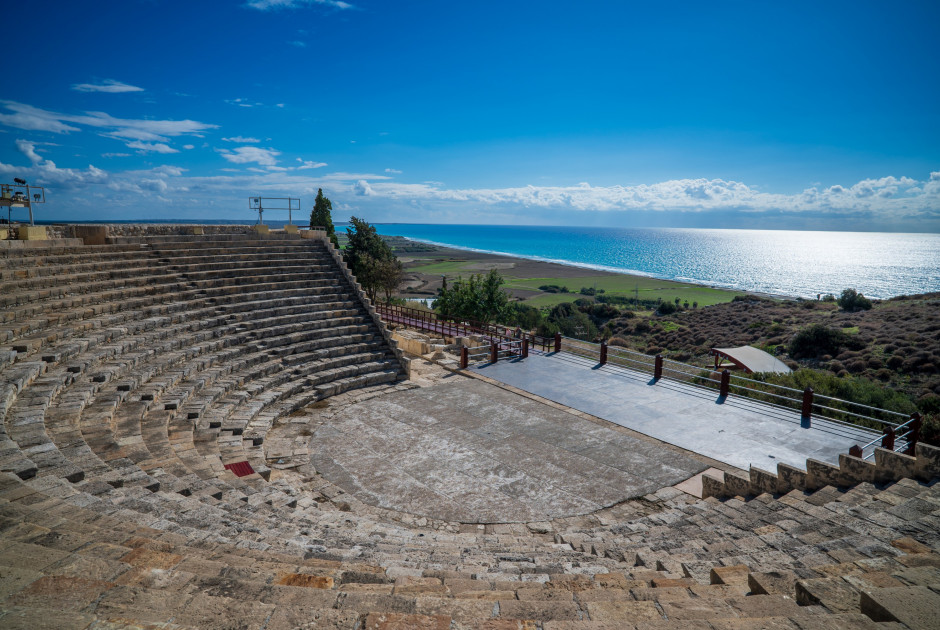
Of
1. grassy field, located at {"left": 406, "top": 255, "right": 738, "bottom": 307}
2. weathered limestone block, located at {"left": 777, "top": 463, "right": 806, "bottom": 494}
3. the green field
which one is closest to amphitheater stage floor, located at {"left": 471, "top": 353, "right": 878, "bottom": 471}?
weathered limestone block, located at {"left": 777, "top": 463, "right": 806, "bottom": 494}

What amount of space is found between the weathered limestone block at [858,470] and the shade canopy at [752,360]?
12.2 meters

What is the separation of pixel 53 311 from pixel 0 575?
9.84m

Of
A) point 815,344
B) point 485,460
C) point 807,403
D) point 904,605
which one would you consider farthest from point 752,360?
point 815,344

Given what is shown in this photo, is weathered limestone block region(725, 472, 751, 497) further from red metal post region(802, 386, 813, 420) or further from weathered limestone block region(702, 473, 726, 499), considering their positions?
red metal post region(802, 386, 813, 420)

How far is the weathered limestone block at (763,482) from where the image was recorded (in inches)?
334

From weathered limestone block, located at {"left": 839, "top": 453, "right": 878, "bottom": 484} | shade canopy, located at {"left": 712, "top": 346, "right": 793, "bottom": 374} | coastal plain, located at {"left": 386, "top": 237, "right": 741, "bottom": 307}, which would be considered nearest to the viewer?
weathered limestone block, located at {"left": 839, "top": 453, "right": 878, "bottom": 484}

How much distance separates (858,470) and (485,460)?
642 cm

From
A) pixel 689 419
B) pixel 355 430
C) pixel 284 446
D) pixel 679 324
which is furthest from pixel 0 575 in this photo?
pixel 679 324

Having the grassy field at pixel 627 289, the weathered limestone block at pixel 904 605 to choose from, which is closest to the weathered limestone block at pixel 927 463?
the weathered limestone block at pixel 904 605

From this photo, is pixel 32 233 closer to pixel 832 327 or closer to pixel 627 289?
pixel 832 327

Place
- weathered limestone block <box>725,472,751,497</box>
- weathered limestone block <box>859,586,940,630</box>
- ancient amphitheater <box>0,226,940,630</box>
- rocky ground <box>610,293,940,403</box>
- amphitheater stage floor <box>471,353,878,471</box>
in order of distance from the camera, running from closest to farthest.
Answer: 1. weathered limestone block <box>859,586,940,630</box>
2. ancient amphitheater <box>0,226,940,630</box>
3. weathered limestone block <box>725,472,751,497</box>
4. amphitheater stage floor <box>471,353,878,471</box>
5. rocky ground <box>610,293,940,403</box>

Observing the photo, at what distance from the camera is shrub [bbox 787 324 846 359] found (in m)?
37.1

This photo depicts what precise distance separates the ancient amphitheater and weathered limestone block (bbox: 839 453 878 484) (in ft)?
0.25

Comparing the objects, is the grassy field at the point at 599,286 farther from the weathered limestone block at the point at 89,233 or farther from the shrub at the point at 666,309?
the weathered limestone block at the point at 89,233
